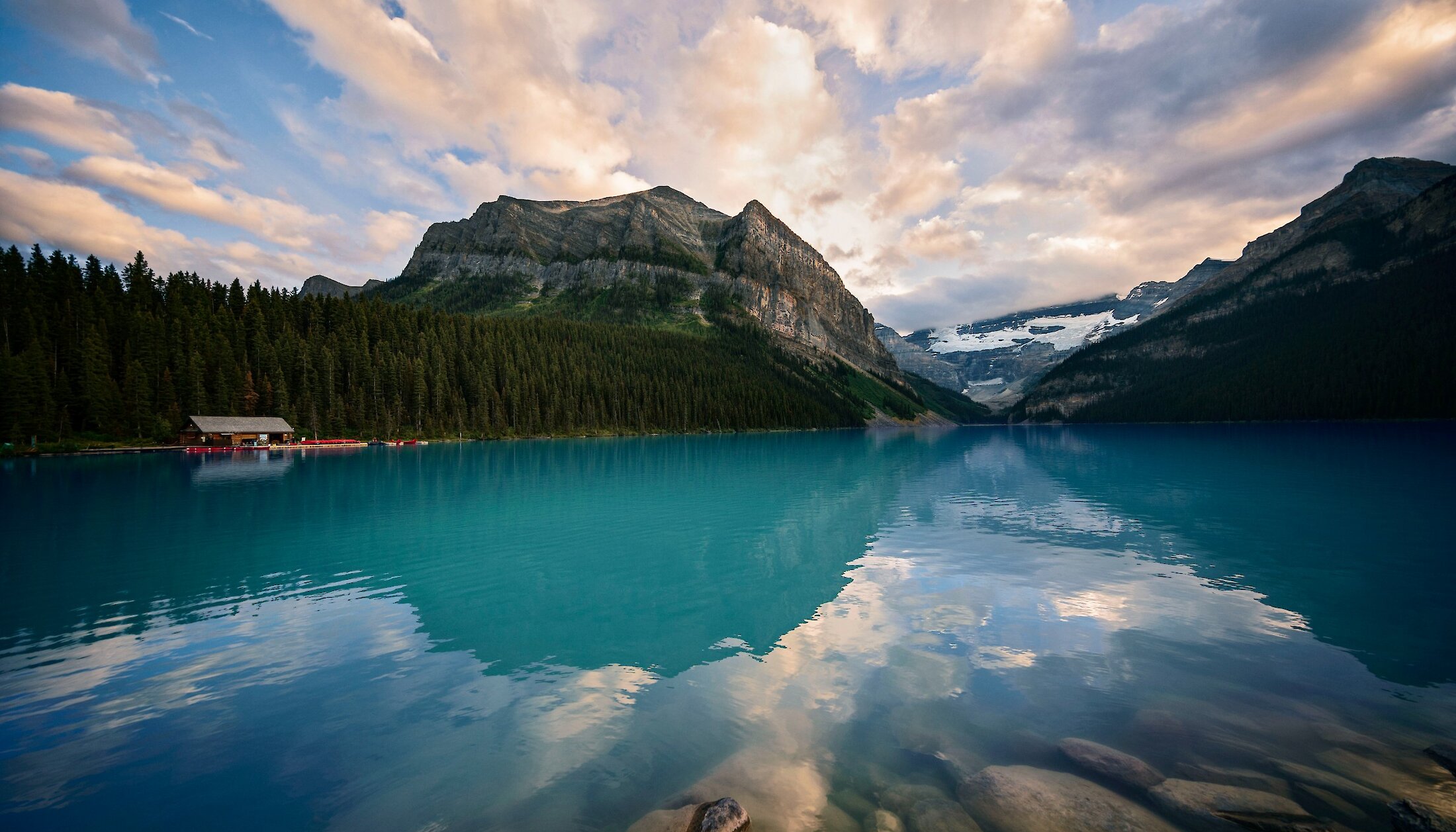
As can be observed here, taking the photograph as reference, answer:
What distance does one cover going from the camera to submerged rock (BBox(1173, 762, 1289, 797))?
30.9 ft

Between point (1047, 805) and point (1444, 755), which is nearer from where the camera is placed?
point (1047, 805)

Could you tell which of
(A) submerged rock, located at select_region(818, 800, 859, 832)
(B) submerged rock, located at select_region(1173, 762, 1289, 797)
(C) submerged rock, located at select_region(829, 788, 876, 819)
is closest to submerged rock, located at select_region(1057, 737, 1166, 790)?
(B) submerged rock, located at select_region(1173, 762, 1289, 797)

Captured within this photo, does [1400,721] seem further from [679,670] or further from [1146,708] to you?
[679,670]

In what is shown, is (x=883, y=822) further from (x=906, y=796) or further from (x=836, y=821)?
(x=906, y=796)

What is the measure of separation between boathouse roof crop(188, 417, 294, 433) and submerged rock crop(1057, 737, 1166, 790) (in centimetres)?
12989

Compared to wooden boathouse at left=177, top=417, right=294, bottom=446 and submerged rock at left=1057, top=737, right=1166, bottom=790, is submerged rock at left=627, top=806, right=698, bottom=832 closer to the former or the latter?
submerged rock at left=1057, top=737, right=1166, bottom=790

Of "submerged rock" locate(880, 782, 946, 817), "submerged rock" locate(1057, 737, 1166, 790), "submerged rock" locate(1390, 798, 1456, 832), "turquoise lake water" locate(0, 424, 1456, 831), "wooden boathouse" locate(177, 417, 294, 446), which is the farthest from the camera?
"wooden boathouse" locate(177, 417, 294, 446)

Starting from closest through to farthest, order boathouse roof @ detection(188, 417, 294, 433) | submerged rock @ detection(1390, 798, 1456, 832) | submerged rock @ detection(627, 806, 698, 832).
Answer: submerged rock @ detection(1390, 798, 1456, 832) → submerged rock @ detection(627, 806, 698, 832) → boathouse roof @ detection(188, 417, 294, 433)

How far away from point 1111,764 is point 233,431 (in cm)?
13157

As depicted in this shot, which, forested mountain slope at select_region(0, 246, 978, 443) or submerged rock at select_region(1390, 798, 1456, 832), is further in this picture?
forested mountain slope at select_region(0, 246, 978, 443)

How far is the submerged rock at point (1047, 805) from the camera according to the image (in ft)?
28.0

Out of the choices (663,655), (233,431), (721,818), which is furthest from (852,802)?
(233,431)

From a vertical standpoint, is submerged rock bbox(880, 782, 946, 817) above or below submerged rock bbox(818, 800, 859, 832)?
below

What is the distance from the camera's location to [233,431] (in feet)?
327
